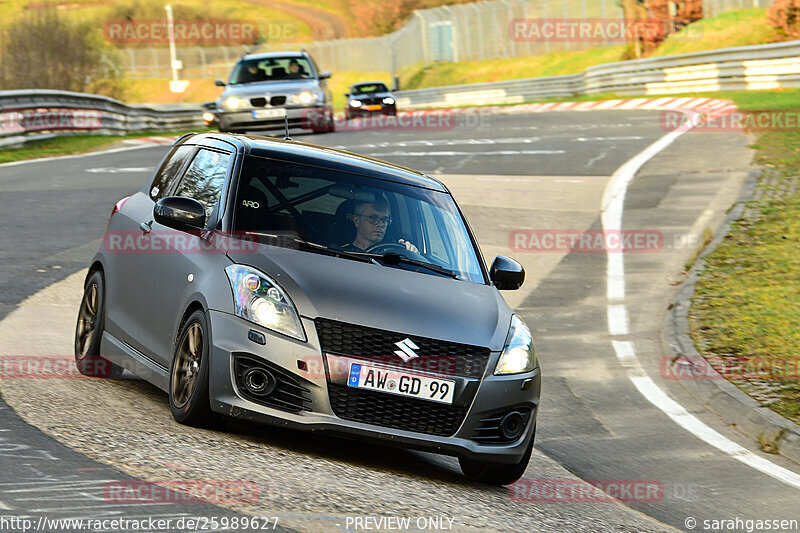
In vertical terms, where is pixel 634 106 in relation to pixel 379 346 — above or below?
below

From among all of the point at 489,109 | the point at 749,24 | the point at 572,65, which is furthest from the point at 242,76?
the point at 572,65

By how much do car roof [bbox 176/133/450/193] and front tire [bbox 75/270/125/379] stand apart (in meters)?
1.20

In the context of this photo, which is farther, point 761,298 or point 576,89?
point 576,89

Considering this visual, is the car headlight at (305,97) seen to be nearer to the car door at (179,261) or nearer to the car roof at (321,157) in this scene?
the car roof at (321,157)

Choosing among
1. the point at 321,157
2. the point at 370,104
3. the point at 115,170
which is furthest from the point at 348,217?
the point at 370,104

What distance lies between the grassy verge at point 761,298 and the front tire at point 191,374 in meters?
4.39

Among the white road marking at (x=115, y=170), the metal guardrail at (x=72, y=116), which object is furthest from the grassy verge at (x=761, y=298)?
the metal guardrail at (x=72, y=116)

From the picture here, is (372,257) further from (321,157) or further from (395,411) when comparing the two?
(395,411)

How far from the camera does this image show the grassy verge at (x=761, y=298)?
9578 mm

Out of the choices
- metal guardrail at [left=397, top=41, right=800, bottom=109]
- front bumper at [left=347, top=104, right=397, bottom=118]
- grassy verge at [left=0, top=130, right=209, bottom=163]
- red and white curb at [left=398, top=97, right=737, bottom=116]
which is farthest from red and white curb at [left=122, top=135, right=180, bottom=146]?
A: front bumper at [left=347, top=104, right=397, bottom=118]

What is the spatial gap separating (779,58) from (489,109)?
975 cm

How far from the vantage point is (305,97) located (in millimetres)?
25266

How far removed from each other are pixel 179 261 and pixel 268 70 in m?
19.7

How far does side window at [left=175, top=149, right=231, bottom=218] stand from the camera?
288 inches
